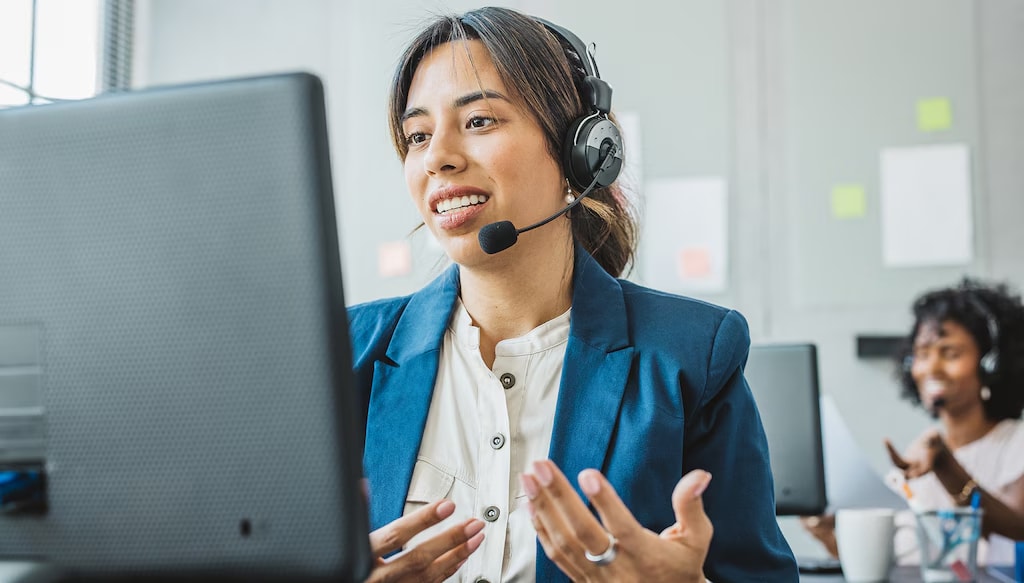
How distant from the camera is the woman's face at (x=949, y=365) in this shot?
7.86 feet

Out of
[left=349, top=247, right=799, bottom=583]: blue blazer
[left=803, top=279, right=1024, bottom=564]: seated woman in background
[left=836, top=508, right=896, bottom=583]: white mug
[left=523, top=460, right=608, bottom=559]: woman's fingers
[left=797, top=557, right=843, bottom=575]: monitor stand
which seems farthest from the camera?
[left=803, top=279, right=1024, bottom=564]: seated woman in background

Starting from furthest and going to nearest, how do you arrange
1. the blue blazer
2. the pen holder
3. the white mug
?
the white mug
the pen holder
the blue blazer

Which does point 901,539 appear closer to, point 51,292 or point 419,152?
point 419,152

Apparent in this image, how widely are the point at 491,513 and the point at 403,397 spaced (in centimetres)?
19

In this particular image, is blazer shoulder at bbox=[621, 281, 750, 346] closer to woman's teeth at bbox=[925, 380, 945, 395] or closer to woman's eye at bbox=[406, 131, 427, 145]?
woman's eye at bbox=[406, 131, 427, 145]

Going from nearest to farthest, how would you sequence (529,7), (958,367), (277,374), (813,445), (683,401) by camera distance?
(277,374) < (683,401) < (813,445) < (958,367) < (529,7)

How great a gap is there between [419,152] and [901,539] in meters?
1.58

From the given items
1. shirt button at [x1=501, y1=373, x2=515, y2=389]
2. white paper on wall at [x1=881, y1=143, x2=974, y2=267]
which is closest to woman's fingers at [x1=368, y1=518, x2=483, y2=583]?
shirt button at [x1=501, y1=373, x2=515, y2=389]

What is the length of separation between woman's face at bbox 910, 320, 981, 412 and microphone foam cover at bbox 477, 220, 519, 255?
1804 mm

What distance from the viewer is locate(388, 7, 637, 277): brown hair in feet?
3.75

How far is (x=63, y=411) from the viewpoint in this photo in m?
0.53

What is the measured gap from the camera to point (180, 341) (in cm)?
52

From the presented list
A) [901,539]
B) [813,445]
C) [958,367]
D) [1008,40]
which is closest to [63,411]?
[813,445]

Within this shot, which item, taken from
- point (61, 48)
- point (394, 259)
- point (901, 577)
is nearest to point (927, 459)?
point (901, 577)
